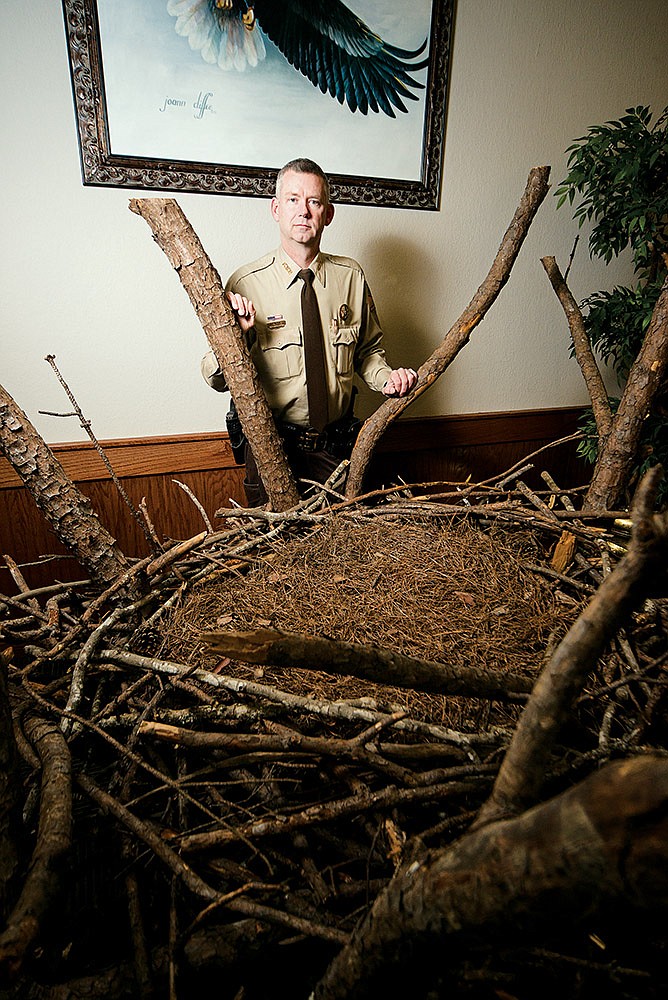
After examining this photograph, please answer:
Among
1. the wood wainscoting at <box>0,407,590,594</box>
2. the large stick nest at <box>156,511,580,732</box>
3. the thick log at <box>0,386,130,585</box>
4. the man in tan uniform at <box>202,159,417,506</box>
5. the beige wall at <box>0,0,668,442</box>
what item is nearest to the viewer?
the large stick nest at <box>156,511,580,732</box>

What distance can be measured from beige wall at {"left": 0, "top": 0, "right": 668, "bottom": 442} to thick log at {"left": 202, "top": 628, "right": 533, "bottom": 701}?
1.80m

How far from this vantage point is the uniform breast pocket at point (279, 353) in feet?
5.79

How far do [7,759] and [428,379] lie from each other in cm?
135

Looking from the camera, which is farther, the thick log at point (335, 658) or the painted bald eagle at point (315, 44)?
the painted bald eagle at point (315, 44)

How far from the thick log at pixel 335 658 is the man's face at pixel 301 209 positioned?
1.48 meters

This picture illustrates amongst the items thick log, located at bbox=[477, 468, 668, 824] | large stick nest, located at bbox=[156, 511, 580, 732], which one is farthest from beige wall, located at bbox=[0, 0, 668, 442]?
thick log, located at bbox=[477, 468, 668, 824]

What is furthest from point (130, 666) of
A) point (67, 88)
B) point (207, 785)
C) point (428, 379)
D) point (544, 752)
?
point (67, 88)

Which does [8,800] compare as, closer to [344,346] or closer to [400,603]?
[400,603]

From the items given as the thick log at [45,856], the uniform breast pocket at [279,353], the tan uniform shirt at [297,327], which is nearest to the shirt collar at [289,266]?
the tan uniform shirt at [297,327]

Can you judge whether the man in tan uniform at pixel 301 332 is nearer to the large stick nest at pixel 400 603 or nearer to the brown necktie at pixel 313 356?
the brown necktie at pixel 313 356

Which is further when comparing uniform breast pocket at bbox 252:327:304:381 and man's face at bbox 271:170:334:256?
uniform breast pocket at bbox 252:327:304:381

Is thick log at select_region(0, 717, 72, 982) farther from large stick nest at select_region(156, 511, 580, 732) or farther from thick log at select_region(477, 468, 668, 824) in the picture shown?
thick log at select_region(477, 468, 668, 824)

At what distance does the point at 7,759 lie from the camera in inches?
22.3

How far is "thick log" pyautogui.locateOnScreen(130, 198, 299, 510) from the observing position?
1.25 meters
